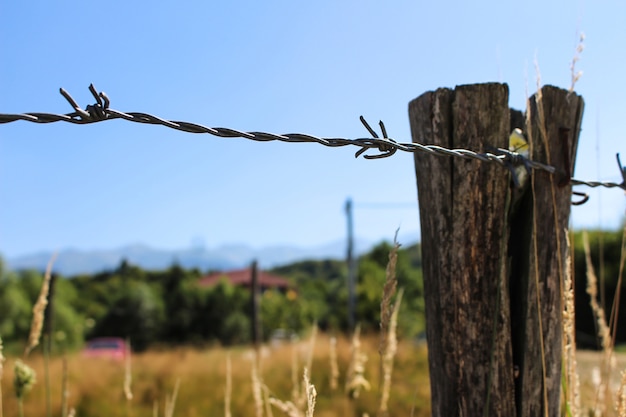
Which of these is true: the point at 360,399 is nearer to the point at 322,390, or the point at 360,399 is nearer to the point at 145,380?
the point at 322,390

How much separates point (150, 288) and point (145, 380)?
25.8m

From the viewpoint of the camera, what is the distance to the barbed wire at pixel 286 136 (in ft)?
3.19

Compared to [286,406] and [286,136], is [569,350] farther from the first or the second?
[286,136]

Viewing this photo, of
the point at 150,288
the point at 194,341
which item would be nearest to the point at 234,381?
the point at 194,341

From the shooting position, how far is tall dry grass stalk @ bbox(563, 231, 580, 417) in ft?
4.31

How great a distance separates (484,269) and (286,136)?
549 mm

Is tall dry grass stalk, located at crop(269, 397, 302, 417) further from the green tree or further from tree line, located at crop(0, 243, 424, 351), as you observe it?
the green tree

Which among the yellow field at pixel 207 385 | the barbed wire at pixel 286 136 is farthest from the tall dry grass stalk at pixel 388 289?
the yellow field at pixel 207 385

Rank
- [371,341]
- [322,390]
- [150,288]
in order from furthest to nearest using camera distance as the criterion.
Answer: [150,288]
[371,341]
[322,390]

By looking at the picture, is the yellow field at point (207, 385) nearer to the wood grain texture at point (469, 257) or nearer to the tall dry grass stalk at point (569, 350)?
the tall dry grass stalk at point (569, 350)

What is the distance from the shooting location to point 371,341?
35.0 feet

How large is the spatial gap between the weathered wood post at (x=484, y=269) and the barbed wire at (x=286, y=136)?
0.13ft

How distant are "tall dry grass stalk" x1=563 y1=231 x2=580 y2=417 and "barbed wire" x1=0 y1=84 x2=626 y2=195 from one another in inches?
9.8

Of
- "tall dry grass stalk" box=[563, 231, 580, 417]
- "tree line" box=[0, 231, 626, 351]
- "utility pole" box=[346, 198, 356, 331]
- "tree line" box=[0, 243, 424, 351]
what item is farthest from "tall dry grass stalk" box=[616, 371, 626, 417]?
"tree line" box=[0, 243, 424, 351]
